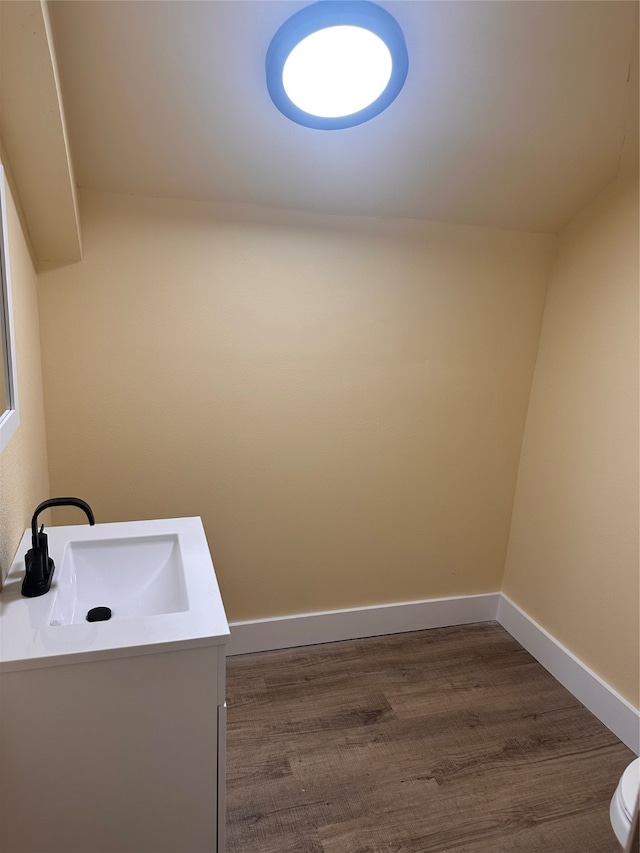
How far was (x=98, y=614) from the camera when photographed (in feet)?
4.14

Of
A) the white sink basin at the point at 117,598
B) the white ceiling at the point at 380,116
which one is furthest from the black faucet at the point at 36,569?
the white ceiling at the point at 380,116

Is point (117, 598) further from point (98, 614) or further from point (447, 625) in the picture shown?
point (447, 625)

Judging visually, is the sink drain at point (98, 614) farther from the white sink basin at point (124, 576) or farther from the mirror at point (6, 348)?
the mirror at point (6, 348)

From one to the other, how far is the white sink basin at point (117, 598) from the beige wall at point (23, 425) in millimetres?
87

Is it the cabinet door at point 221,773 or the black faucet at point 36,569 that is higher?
the black faucet at point 36,569

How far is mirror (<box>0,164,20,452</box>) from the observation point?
117cm

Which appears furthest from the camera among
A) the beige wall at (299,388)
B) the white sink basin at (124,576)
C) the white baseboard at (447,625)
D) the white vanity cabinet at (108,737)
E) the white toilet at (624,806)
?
the white baseboard at (447,625)

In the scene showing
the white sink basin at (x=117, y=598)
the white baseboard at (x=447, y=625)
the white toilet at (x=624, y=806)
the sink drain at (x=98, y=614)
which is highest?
the white sink basin at (x=117, y=598)

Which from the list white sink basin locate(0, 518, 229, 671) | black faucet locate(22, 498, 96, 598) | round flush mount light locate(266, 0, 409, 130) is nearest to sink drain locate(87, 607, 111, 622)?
white sink basin locate(0, 518, 229, 671)

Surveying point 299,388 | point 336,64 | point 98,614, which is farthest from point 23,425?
point 336,64

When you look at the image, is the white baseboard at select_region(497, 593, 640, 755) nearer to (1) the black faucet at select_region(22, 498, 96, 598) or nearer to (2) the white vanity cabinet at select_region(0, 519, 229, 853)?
(2) the white vanity cabinet at select_region(0, 519, 229, 853)

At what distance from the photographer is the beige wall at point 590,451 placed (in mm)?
1819

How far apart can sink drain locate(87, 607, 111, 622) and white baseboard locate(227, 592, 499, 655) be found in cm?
97

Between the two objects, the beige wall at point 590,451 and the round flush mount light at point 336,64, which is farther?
the beige wall at point 590,451
